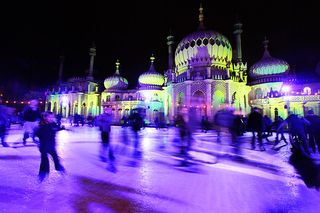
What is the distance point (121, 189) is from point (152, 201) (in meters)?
0.87

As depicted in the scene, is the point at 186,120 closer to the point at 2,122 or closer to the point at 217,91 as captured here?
the point at 2,122

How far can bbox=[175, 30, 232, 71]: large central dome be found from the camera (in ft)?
125

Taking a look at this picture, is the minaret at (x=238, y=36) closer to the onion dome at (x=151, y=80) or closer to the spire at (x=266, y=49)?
the spire at (x=266, y=49)

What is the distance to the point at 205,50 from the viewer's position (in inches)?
1503

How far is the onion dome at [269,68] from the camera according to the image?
128 ft

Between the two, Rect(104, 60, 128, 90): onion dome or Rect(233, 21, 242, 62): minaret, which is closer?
Rect(233, 21, 242, 62): minaret

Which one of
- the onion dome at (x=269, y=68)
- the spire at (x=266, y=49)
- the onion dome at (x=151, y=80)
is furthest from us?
the onion dome at (x=151, y=80)

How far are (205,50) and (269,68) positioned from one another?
12892 millimetres

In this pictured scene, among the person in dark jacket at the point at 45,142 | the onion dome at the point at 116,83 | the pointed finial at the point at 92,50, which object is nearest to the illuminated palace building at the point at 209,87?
the onion dome at the point at 116,83

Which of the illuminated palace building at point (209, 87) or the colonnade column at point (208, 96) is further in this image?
the illuminated palace building at point (209, 87)

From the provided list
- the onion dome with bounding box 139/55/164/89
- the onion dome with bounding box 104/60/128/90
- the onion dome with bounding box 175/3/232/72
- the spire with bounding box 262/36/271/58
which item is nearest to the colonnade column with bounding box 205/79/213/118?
the onion dome with bounding box 175/3/232/72

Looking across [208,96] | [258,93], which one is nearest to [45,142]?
[208,96]

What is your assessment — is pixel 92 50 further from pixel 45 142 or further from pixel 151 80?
pixel 45 142

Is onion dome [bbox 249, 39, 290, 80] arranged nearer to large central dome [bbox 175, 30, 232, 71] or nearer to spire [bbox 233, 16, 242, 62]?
spire [bbox 233, 16, 242, 62]
